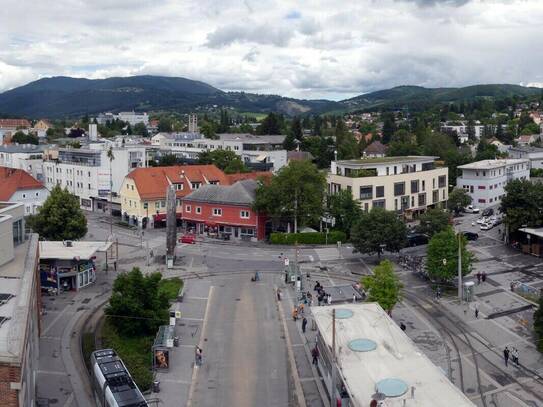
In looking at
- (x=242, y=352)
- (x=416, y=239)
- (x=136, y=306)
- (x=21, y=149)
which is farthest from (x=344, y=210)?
(x=21, y=149)

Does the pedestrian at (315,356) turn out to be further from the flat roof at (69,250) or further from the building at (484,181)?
the building at (484,181)

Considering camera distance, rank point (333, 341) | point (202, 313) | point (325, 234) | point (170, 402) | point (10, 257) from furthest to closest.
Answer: point (325, 234) → point (202, 313) → point (10, 257) → point (170, 402) → point (333, 341)

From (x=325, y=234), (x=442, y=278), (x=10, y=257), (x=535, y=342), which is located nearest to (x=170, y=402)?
(x=10, y=257)

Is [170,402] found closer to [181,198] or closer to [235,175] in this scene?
[181,198]

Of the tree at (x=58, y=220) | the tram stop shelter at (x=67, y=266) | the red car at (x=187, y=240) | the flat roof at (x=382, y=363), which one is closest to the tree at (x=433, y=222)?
the red car at (x=187, y=240)

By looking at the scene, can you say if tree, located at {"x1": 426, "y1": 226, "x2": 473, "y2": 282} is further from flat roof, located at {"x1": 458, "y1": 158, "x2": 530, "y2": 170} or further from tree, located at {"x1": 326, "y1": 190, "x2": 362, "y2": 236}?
flat roof, located at {"x1": 458, "y1": 158, "x2": 530, "y2": 170}
